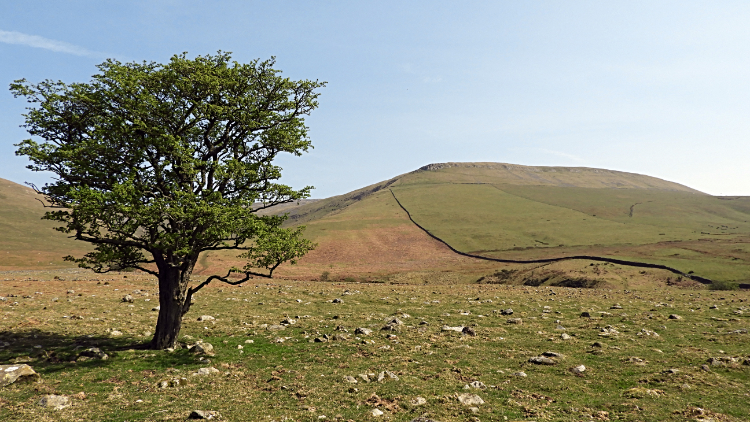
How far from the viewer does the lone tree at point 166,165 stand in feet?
55.1

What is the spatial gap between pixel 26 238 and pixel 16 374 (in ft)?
485

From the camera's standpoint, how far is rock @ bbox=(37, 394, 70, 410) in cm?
1237

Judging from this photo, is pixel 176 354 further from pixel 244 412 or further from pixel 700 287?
pixel 700 287

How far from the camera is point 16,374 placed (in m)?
14.4

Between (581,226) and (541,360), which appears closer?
(541,360)

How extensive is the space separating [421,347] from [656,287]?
45.8 m

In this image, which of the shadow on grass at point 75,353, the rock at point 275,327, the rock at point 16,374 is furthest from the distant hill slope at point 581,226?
the rock at point 16,374

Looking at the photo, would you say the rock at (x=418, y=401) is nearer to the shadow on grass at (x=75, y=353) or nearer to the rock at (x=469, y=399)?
the rock at (x=469, y=399)

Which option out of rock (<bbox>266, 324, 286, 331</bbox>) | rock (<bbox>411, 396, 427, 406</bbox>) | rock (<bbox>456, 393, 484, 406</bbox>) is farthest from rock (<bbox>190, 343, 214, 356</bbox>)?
rock (<bbox>456, 393, 484, 406</bbox>)

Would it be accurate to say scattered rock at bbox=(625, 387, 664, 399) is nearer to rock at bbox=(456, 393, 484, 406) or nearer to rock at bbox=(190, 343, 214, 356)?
rock at bbox=(456, 393, 484, 406)

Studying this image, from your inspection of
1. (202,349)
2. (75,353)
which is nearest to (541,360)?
(202,349)

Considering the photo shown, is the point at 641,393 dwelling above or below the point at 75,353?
above

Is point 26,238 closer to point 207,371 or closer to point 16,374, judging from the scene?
point 16,374

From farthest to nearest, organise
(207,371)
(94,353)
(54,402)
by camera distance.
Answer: (94,353)
(207,371)
(54,402)
